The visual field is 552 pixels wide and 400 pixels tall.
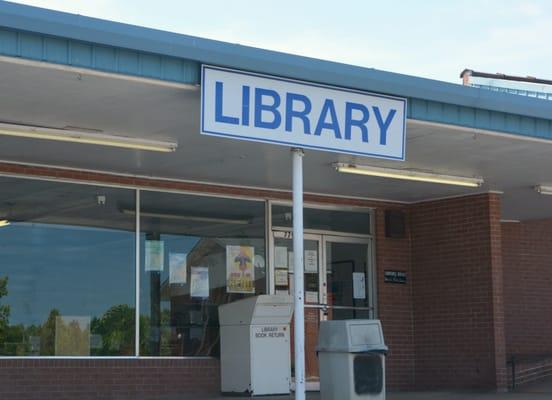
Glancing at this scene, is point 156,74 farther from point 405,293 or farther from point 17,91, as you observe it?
point 405,293

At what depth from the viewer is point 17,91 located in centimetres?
1030

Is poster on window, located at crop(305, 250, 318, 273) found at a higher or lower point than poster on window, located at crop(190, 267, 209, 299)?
higher

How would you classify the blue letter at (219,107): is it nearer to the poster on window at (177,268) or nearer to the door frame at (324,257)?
the poster on window at (177,268)

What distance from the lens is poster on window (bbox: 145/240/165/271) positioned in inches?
593

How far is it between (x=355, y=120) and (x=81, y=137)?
3.14m

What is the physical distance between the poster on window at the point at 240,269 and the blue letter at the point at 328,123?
547 centimetres

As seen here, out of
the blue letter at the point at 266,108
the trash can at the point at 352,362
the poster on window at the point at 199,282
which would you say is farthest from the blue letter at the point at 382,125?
the poster on window at the point at 199,282

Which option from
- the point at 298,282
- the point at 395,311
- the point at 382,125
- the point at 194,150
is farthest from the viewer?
the point at 395,311

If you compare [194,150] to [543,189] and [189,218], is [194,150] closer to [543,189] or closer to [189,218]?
[189,218]

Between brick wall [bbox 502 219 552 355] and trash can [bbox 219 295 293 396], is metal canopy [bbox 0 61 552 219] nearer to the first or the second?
brick wall [bbox 502 219 552 355]

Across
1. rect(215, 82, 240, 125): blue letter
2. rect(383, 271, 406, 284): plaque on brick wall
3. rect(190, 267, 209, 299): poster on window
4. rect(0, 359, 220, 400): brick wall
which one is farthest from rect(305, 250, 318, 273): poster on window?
rect(215, 82, 240, 125): blue letter

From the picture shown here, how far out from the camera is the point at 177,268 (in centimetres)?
1539

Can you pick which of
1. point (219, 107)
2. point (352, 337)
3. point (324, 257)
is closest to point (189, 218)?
point (324, 257)

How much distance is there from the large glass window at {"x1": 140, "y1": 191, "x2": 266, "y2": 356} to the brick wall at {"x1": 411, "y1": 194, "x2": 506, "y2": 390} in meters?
3.16
